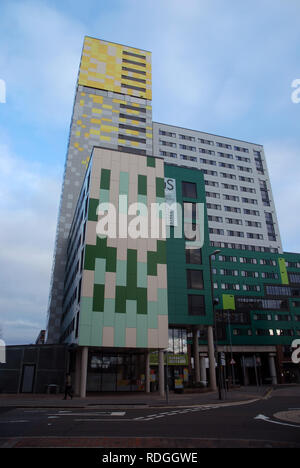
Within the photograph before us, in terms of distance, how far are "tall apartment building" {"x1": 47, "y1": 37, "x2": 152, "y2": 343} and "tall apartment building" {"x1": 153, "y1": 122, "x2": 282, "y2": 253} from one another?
902 centimetres

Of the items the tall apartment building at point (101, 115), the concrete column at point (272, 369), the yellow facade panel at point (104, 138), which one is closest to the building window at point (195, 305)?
the tall apartment building at point (101, 115)

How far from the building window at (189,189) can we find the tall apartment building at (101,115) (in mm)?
29442

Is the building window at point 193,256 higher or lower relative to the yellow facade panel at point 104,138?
lower

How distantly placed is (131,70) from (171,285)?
71.9 meters

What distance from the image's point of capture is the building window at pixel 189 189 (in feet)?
165

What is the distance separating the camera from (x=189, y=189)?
167 feet

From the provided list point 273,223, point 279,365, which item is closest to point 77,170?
point 273,223

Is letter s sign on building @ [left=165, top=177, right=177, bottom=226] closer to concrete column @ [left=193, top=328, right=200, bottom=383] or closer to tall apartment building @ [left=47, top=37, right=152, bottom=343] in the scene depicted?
concrete column @ [left=193, top=328, right=200, bottom=383]

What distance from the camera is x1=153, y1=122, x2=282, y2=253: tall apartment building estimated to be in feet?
290

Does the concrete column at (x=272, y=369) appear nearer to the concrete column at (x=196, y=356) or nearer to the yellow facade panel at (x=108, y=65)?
the concrete column at (x=196, y=356)

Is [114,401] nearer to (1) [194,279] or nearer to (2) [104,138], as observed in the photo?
(1) [194,279]

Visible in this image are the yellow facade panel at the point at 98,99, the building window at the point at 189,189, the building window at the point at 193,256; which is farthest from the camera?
the yellow facade panel at the point at 98,99

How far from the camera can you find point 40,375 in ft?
111

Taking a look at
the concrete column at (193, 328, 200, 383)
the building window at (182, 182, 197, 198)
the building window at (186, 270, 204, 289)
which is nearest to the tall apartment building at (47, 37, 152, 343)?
the concrete column at (193, 328, 200, 383)
